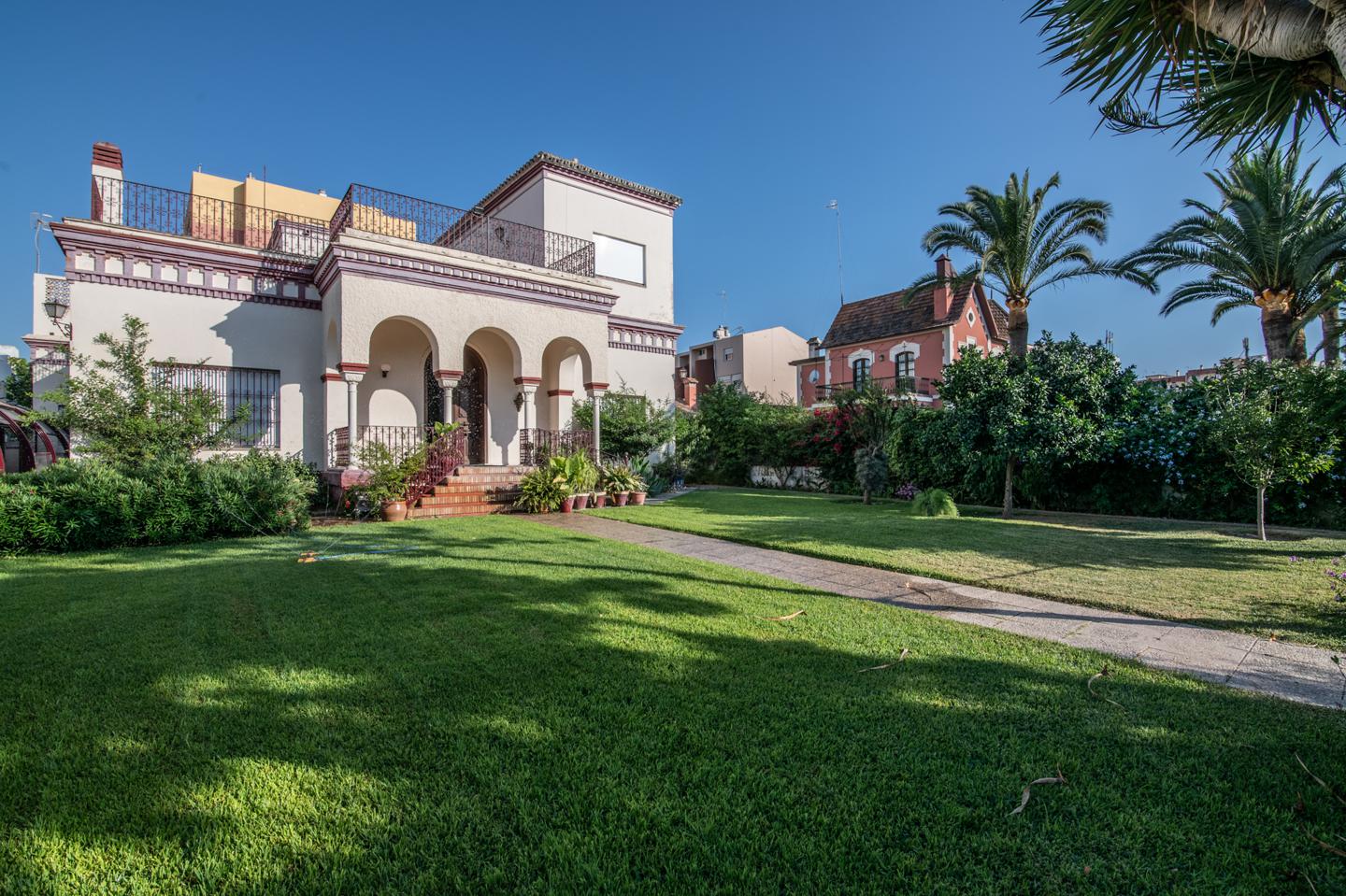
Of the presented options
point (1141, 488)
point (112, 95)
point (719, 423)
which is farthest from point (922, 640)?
point (719, 423)

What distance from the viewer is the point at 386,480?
10.2m

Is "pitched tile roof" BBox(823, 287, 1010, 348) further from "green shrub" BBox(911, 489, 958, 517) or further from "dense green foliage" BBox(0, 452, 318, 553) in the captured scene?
"dense green foliage" BBox(0, 452, 318, 553)

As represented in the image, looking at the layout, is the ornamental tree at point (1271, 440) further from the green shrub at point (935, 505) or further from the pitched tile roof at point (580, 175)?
the pitched tile roof at point (580, 175)

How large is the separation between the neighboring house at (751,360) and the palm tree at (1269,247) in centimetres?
2408

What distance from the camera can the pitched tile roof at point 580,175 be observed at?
16.2 metres

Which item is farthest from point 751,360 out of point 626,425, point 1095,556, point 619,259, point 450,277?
point 1095,556

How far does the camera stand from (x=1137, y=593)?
4.82 meters

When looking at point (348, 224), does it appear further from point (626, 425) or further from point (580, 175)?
point (626, 425)

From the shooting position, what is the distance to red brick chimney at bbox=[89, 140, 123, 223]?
11016 mm

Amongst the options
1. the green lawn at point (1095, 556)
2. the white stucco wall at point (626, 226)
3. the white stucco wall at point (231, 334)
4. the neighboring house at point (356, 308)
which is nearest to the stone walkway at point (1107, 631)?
the green lawn at point (1095, 556)

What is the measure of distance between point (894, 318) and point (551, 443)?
25002mm

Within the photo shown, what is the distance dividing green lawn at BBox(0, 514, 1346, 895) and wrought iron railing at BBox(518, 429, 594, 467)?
1003cm

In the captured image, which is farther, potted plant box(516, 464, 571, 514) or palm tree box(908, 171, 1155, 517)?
palm tree box(908, 171, 1155, 517)

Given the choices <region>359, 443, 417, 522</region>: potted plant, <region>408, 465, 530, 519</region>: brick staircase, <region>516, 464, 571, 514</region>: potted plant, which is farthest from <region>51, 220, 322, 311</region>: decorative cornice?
<region>516, 464, 571, 514</region>: potted plant
